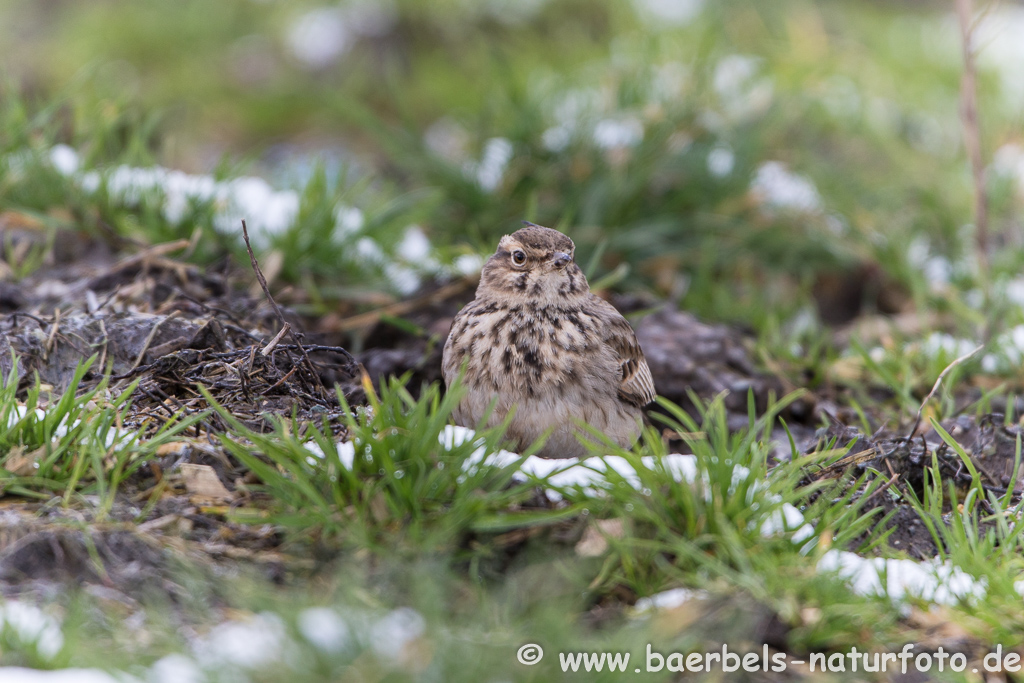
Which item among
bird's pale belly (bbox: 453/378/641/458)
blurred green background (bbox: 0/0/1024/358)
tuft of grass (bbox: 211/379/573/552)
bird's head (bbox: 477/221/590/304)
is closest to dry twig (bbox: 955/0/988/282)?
blurred green background (bbox: 0/0/1024/358)

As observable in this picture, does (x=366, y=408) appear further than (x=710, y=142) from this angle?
No

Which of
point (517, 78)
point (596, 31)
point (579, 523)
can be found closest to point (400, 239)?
point (517, 78)

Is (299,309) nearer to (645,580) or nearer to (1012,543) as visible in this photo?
(645,580)

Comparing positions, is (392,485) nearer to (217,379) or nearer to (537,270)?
(217,379)

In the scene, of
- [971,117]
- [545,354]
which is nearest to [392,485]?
[545,354]

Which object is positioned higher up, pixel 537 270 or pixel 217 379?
pixel 537 270

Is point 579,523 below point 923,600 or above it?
above

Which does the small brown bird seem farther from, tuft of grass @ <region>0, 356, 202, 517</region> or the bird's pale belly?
tuft of grass @ <region>0, 356, 202, 517</region>
